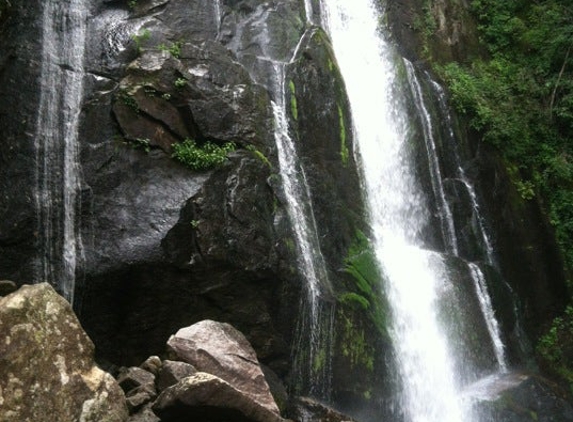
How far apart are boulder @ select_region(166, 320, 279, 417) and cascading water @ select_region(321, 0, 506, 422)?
11.7ft

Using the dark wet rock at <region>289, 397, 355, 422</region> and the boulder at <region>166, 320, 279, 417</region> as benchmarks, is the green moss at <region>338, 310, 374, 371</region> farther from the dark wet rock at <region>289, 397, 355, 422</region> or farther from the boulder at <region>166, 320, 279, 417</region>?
the boulder at <region>166, 320, 279, 417</region>

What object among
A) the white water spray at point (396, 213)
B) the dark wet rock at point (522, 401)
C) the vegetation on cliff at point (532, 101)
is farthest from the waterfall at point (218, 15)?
the dark wet rock at point (522, 401)

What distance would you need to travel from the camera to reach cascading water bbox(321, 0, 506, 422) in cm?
962

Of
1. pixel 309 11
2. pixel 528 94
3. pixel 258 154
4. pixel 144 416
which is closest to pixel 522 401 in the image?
pixel 258 154

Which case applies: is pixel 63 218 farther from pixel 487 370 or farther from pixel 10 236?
pixel 487 370

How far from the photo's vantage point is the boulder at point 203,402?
206 inches

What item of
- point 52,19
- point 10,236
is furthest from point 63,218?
point 52,19

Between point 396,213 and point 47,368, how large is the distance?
→ 340 inches

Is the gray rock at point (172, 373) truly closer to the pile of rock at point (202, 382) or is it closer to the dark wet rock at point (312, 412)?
the pile of rock at point (202, 382)

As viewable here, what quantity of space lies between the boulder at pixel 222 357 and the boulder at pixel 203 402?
1.96ft

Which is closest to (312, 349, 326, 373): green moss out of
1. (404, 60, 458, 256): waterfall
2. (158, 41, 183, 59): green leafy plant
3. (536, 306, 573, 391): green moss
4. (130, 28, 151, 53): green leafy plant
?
(404, 60, 458, 256): waterfall

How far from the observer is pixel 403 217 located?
1214 centimetres

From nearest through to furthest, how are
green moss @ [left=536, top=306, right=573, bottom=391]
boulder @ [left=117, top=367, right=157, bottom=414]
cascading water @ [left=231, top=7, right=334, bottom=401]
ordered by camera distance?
boulder @ [left=117, top=367, right=157, bottom=414]
cascading water @ [left=231, top=7, right=334, bottom=401]
green moss @ [left=536, top=306, right=573, bottom=391]

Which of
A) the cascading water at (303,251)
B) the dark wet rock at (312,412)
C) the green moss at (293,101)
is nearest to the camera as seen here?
the dark wet rock at (312,412)
